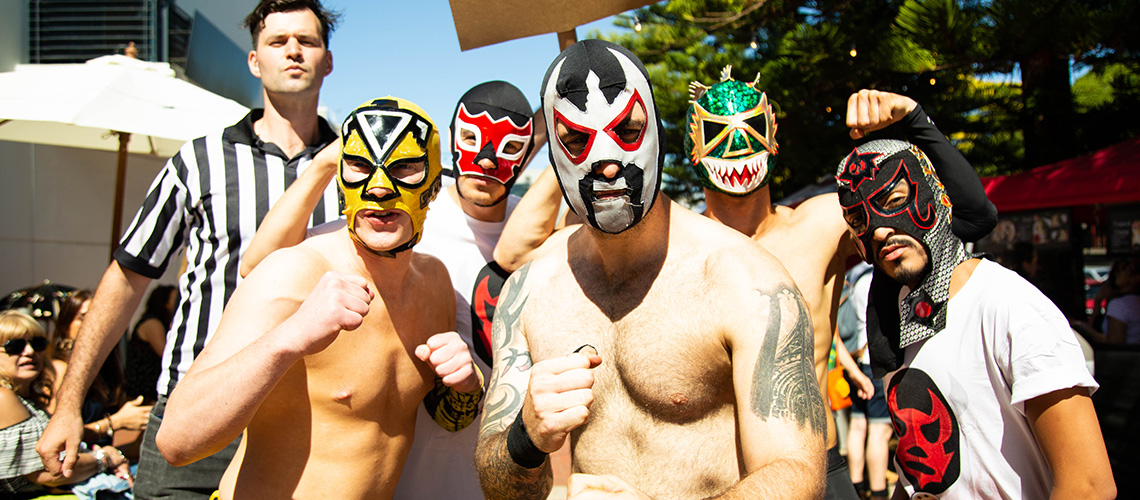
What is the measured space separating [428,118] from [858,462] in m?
5.59

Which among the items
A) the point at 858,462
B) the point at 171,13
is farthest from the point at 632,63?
the point at 171,13

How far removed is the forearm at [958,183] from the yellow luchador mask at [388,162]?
173cm

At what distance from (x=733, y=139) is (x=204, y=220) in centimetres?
Answer: 227

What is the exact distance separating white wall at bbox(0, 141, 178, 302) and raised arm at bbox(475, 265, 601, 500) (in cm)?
734

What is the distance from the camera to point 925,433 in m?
2.40

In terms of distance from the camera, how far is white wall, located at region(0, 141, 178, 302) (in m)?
7.20

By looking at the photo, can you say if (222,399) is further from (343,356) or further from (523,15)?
(523,15)

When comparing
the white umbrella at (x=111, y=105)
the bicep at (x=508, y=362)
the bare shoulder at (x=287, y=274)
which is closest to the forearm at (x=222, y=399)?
the bare shoulder at (x=287, y=274)

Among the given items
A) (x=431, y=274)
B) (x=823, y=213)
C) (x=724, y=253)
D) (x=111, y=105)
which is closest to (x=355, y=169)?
(x=431, y=274)

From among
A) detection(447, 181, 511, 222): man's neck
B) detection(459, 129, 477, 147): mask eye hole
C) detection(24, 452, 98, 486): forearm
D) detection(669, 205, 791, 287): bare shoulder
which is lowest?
detection(24, 452, 98, 486): forearm

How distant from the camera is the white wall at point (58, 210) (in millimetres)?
7203

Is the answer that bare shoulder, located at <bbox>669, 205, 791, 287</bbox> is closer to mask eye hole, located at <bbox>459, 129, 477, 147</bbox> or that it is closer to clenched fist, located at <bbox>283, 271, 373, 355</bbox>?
clenched fist, located at <bbox>283, 271, 373, 355</bbox>

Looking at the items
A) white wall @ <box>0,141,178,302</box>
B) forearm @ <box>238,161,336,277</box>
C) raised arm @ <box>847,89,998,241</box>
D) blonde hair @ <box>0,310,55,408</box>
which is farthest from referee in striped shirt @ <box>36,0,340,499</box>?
white wall @ <box>0,141,178,302</box>

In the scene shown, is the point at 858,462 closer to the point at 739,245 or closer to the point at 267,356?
the point at 739,245
